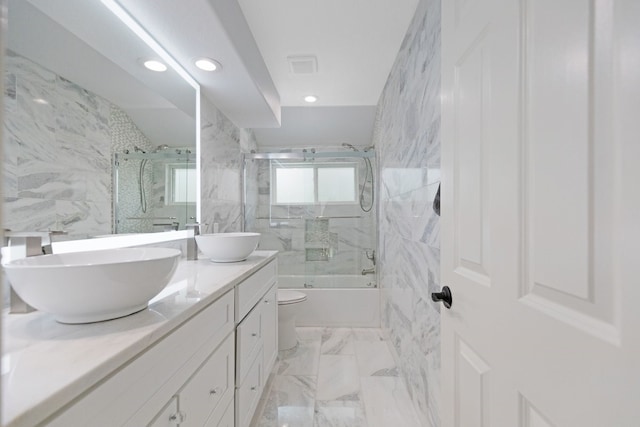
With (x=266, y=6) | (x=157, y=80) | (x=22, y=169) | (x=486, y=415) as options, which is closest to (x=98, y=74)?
(x=157, y=80)

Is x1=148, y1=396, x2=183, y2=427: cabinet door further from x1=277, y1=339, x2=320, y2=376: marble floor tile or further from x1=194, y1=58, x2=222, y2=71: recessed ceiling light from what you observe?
x1=194, y1=58, x2=222, y2=71: recessed ceiling light

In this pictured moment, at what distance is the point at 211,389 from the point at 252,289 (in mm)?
543

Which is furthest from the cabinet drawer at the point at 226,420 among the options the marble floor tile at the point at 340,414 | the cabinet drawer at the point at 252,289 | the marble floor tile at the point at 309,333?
the marble floor tile at the point at 309,333

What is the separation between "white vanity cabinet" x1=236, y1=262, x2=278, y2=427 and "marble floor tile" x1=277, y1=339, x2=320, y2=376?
Answer: 0.27 metres

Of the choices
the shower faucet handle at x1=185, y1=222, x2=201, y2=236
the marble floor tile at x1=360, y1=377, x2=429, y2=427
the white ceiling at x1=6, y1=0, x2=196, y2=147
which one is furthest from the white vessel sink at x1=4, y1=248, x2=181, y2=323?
the marble floor tile at x1=360, y1=377, x2=429, y2=427

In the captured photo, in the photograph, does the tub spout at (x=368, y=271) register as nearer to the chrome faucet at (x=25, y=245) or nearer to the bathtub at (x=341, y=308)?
the bathtub at (x=341, y=308)

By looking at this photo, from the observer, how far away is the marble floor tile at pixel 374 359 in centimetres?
213

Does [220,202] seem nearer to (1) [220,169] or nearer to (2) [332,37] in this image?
(1) [220,169]

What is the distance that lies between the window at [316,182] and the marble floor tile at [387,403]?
6.37 feet

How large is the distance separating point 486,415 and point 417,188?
47.6 inches

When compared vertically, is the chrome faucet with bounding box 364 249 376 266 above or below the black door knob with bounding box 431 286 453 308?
below

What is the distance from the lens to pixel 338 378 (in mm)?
2053

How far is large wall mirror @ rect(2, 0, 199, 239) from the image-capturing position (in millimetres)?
883

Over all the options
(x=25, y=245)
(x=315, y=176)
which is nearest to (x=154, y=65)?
(x=25, y=245)
